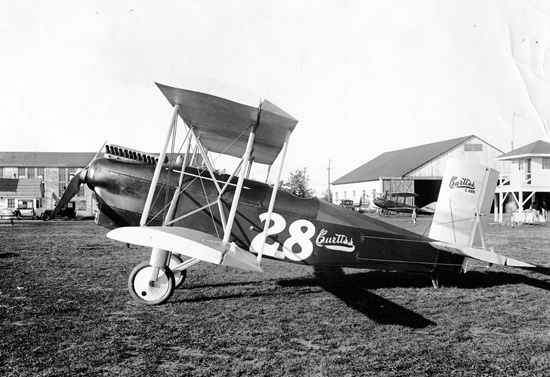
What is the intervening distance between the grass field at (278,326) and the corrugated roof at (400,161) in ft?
119

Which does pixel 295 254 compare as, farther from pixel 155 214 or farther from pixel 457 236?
pixel 457 236


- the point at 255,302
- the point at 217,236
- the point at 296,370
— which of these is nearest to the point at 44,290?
the point at 217,236

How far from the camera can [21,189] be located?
4462cm

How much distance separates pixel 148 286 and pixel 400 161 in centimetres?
4545

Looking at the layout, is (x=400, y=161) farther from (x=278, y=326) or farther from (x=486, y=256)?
(x=278, y=326)

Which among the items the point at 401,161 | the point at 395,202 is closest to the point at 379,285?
the point at 395,202

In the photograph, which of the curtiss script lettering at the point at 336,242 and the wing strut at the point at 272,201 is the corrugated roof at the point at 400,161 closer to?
the curtiss script lettering at the point at 336,242

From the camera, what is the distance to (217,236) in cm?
664

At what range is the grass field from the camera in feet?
12.2

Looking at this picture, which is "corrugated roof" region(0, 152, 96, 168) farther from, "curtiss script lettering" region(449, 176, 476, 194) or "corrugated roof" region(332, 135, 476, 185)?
"curtiss script lettering" region(449, 176, 476, 194)

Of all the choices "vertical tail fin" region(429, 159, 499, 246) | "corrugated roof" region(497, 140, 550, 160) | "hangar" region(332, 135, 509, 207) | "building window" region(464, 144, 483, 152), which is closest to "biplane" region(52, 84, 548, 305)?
"vertical tail fin" region(429, 159, 499, 246)

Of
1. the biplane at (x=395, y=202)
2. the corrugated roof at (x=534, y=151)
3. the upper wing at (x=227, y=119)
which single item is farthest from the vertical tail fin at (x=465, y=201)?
the corrugated roof at (x=534, y=151)

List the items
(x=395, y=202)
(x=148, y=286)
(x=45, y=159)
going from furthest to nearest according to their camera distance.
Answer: (x=45, y=159)
(x=395, y=202)
(x=148, y=286)

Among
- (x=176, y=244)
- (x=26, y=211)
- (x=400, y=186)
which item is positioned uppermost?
(x=400, y=186)
